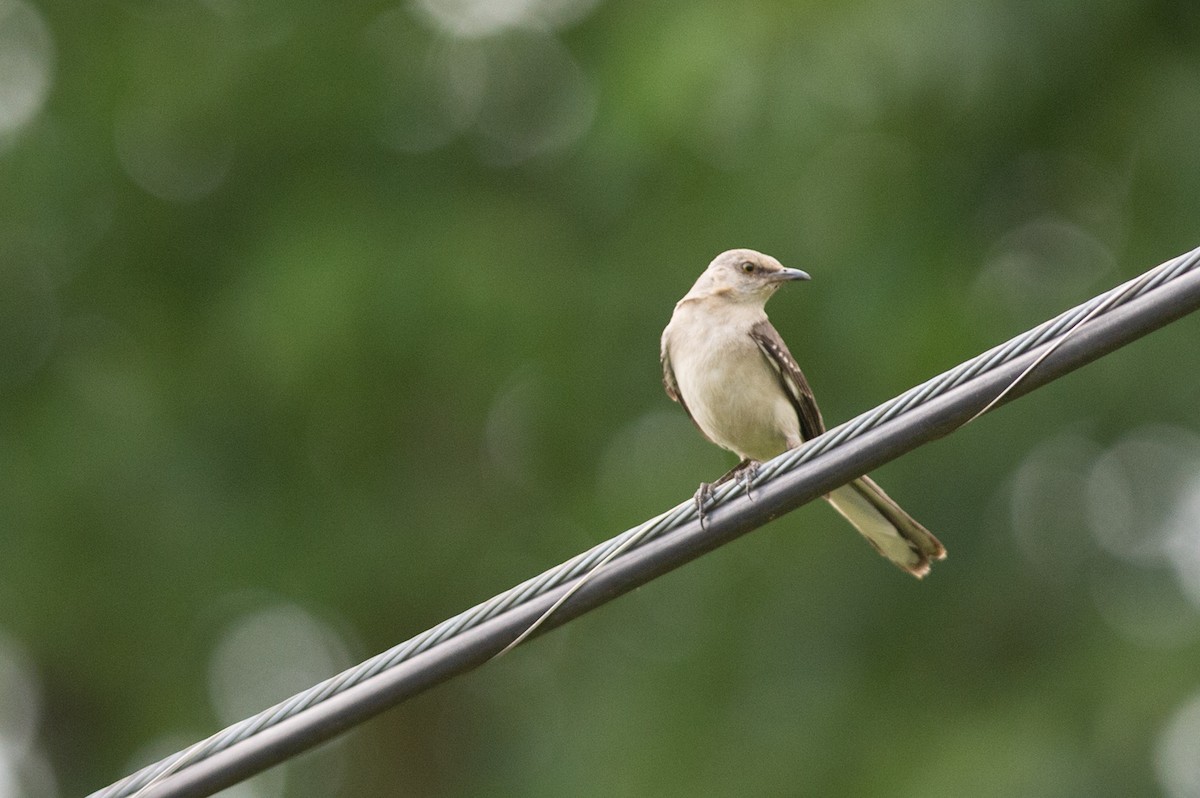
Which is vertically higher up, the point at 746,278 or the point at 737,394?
the point at 746,278

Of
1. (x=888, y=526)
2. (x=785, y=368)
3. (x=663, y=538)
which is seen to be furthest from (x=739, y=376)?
(x=663, y=538)

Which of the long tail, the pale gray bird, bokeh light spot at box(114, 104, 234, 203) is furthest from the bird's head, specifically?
bokeh light spot at box(114, 104, 234, 203)

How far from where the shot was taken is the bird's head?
8727 mm

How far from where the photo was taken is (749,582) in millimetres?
13469

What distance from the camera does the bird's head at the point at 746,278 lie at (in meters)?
8.73

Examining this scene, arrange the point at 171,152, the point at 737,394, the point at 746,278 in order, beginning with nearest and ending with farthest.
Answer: the point at 737,394 → the point at 746,278 → the point at 171,152

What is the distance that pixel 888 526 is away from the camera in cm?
775

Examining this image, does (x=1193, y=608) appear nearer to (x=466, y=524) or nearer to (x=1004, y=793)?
(x=1004, y=793)

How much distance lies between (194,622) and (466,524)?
2646mm

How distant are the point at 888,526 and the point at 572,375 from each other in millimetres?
→ 6673

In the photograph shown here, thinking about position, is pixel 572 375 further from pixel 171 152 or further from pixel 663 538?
pixel 663 538

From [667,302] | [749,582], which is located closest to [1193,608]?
[749,582]

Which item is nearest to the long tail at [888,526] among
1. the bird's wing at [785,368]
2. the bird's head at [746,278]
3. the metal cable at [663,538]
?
the bird's wing at [785,368]

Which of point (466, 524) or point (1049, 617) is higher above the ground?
point (466, 524)
